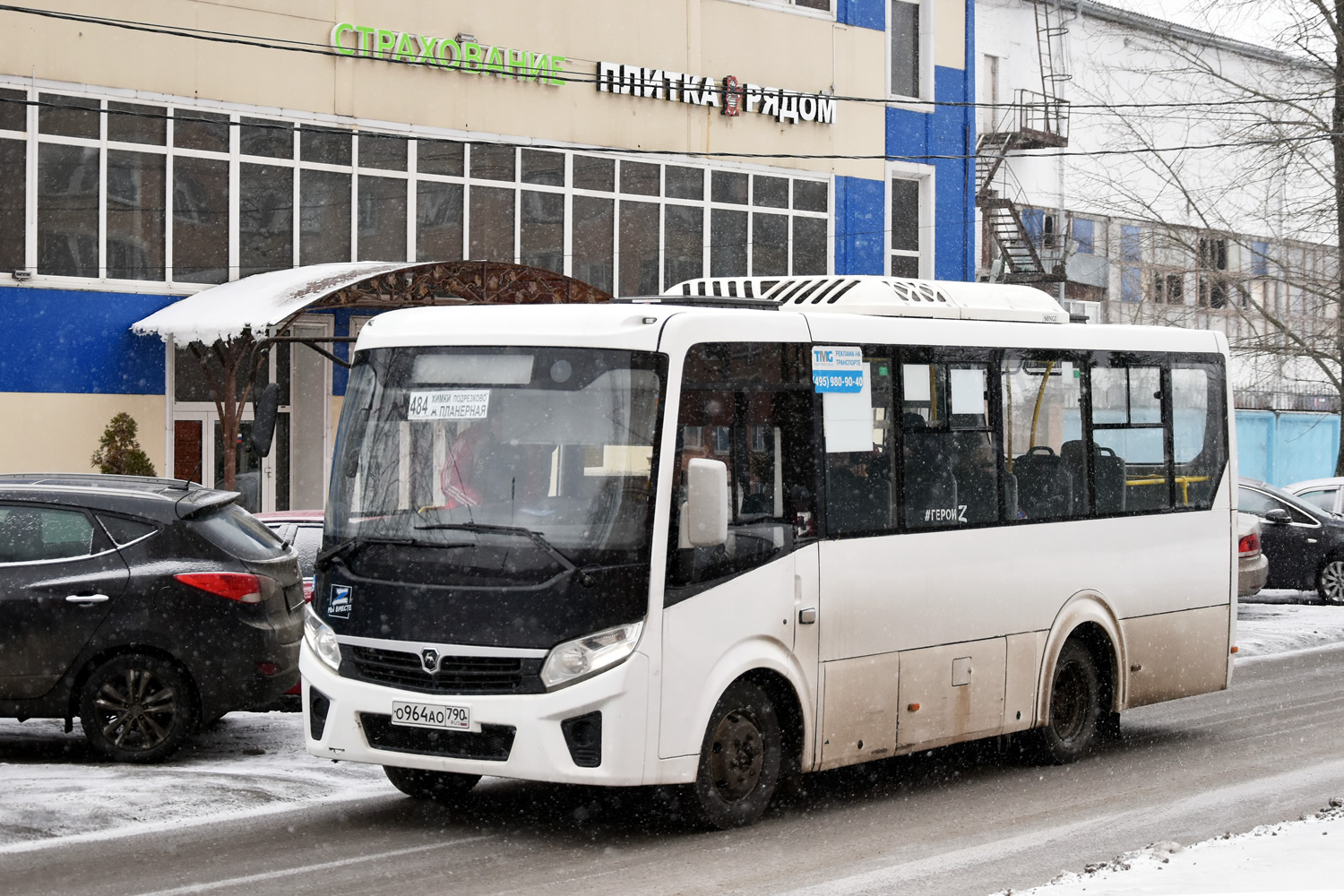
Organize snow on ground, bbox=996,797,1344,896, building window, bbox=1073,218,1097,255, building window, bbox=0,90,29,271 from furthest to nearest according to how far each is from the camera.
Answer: building window, bbox=1073,218,1097,255 < building window, bbox=0,90,29,271 < snow on ground, bbox=996,797,1344,896

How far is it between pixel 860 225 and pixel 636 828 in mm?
24004

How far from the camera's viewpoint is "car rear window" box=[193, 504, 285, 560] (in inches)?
434

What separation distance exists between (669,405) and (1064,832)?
2.94 metres

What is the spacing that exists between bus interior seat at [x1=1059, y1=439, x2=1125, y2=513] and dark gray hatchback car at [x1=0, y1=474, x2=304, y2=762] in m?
5.00

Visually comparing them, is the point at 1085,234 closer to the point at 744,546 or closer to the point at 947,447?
the point at 947,447

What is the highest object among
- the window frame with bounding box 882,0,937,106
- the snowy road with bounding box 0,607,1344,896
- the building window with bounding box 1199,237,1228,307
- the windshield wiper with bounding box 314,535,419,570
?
the window frame with bounding box 882,0,937,106

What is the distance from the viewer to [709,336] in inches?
353

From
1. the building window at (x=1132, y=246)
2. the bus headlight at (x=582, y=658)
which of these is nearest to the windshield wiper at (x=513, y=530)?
the bus headlight at (x=582, y=658)

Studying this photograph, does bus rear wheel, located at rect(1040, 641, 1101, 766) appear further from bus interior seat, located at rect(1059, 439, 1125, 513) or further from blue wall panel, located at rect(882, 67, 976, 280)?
blue wall panel, located at rect(882, 67, 976, 280)

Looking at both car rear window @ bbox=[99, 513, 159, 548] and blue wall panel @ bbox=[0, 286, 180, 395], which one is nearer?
car rear window @ bbox=[99, 513, 159, 548]

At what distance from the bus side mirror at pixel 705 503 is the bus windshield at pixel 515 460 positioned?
7.9 inches

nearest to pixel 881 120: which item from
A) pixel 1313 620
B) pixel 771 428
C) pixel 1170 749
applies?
pixel 1313 620

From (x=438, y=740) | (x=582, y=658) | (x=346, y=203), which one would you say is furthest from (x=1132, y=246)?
(x=438, y=740)

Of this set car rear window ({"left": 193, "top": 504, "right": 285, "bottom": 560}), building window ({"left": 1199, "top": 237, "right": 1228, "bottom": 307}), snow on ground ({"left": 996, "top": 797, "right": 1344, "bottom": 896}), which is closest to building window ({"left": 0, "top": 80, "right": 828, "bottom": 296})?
building window ({"left": 1199, "top": 237, "right": 1228, "bottom": 307})
